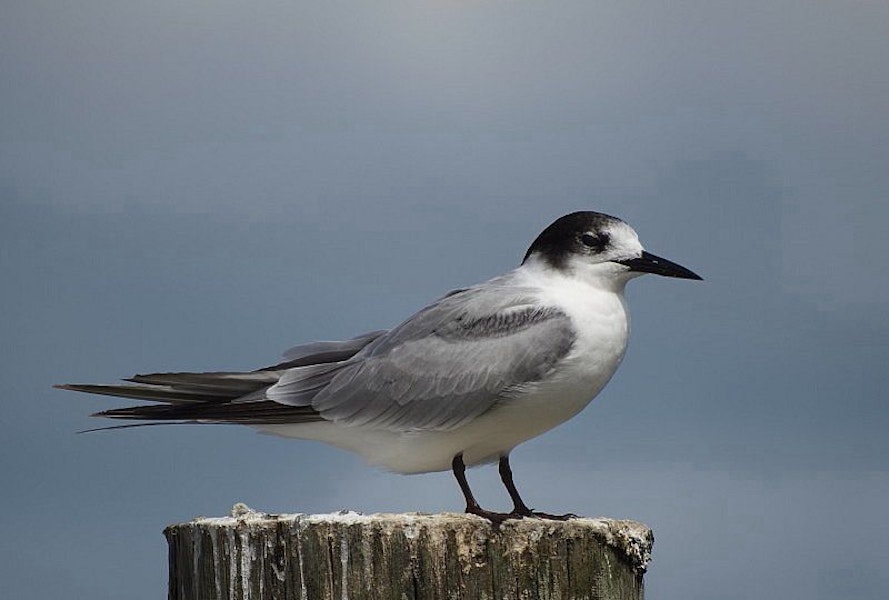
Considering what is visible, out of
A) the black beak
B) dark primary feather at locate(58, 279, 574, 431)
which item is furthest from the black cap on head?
dark primary feather at locate(58, 279, 574, 431)

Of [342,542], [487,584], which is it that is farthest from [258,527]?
[487,584]

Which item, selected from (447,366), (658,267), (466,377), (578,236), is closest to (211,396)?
(447,366)

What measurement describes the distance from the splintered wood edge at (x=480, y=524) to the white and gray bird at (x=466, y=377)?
1289mm

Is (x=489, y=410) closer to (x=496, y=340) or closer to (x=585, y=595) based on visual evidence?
→ (x=496, y=340)

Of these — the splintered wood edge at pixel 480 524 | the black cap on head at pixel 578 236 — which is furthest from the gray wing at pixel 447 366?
the splintered wood edge at pixel 480 524

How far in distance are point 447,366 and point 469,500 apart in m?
0.94

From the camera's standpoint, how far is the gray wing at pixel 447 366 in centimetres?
701

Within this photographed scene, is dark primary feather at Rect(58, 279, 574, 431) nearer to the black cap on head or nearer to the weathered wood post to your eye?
the black cap on head

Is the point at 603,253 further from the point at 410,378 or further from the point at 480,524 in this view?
the point at 480,524

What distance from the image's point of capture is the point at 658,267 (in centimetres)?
747

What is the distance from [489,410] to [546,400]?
1.10ft

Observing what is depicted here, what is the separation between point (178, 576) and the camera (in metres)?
5.89

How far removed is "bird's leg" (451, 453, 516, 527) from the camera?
5.76 m

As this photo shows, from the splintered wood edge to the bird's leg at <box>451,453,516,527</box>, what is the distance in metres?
0.08
